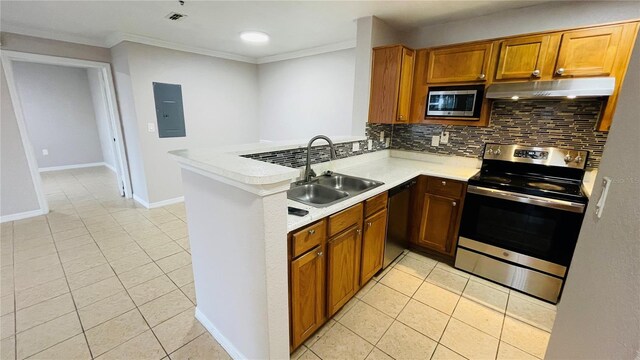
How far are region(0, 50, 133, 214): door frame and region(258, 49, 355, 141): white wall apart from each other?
7.74 ft

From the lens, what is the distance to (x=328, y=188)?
2027 millimetres

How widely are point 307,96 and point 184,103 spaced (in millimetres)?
1966

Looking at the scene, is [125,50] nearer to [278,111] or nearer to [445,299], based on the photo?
[278,111]

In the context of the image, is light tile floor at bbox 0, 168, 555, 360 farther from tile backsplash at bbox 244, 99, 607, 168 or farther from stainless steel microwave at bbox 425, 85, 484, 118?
stainless steel microwave at bbox 425, 85, 484, 118

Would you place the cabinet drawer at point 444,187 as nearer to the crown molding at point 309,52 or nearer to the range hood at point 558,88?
the range hood at point 558,88

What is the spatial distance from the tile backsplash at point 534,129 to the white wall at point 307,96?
1474mm

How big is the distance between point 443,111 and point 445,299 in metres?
1.75

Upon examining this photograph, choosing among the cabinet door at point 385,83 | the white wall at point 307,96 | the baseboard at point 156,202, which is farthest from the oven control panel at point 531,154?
the baseboard at point 156,202

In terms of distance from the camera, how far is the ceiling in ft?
7.89

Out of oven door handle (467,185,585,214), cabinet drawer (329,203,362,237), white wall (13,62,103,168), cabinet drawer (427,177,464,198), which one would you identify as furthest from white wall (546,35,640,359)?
A: white wall (13,62,103,168)

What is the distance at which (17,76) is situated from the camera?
5219 millimetres

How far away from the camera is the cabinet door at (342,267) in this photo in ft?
5.50

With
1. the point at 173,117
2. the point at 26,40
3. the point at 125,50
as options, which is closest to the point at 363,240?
the point at 173,117

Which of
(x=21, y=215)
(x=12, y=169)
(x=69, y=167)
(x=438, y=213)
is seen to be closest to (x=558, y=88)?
(x=438, y=213)
